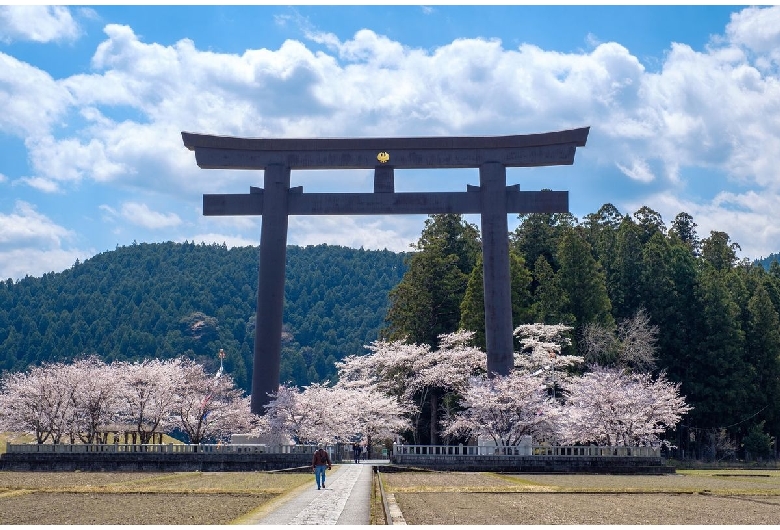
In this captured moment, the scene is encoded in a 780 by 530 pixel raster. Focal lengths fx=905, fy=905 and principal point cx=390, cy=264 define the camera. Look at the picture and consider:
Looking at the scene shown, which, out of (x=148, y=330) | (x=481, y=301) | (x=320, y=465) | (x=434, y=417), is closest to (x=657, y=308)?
(x=481, y=301)

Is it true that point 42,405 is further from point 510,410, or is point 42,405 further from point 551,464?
point 551,464

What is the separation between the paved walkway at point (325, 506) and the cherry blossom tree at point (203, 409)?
21.3 metres

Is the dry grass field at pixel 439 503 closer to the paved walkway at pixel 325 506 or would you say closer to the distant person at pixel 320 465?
the paved walkway at pixel 325 506

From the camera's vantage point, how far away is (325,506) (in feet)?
59.8

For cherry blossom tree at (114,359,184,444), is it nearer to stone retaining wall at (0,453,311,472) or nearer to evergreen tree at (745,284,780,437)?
stone retaining wall at (0,453,311,472)

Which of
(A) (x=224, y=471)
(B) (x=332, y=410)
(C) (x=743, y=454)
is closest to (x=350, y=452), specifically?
(B) (x=332, y=410)

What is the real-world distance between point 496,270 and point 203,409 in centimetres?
1783

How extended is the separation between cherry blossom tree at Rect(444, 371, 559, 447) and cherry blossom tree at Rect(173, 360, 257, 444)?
11876 millimetres

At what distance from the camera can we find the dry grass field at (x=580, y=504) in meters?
15.9

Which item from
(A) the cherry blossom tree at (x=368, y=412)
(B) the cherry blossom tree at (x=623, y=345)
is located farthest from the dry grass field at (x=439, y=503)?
(B) the cherry blossom tree at (x=623, y=345)

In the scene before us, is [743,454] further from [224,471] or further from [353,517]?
[353,517]

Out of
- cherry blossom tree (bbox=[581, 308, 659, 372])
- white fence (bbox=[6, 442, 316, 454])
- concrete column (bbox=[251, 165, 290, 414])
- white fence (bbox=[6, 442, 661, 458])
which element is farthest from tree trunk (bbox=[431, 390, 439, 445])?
concrete column (bbox=[251, 165, 290, 414])

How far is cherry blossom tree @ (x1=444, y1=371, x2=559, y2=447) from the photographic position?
4006cm

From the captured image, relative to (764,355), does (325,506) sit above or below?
below
